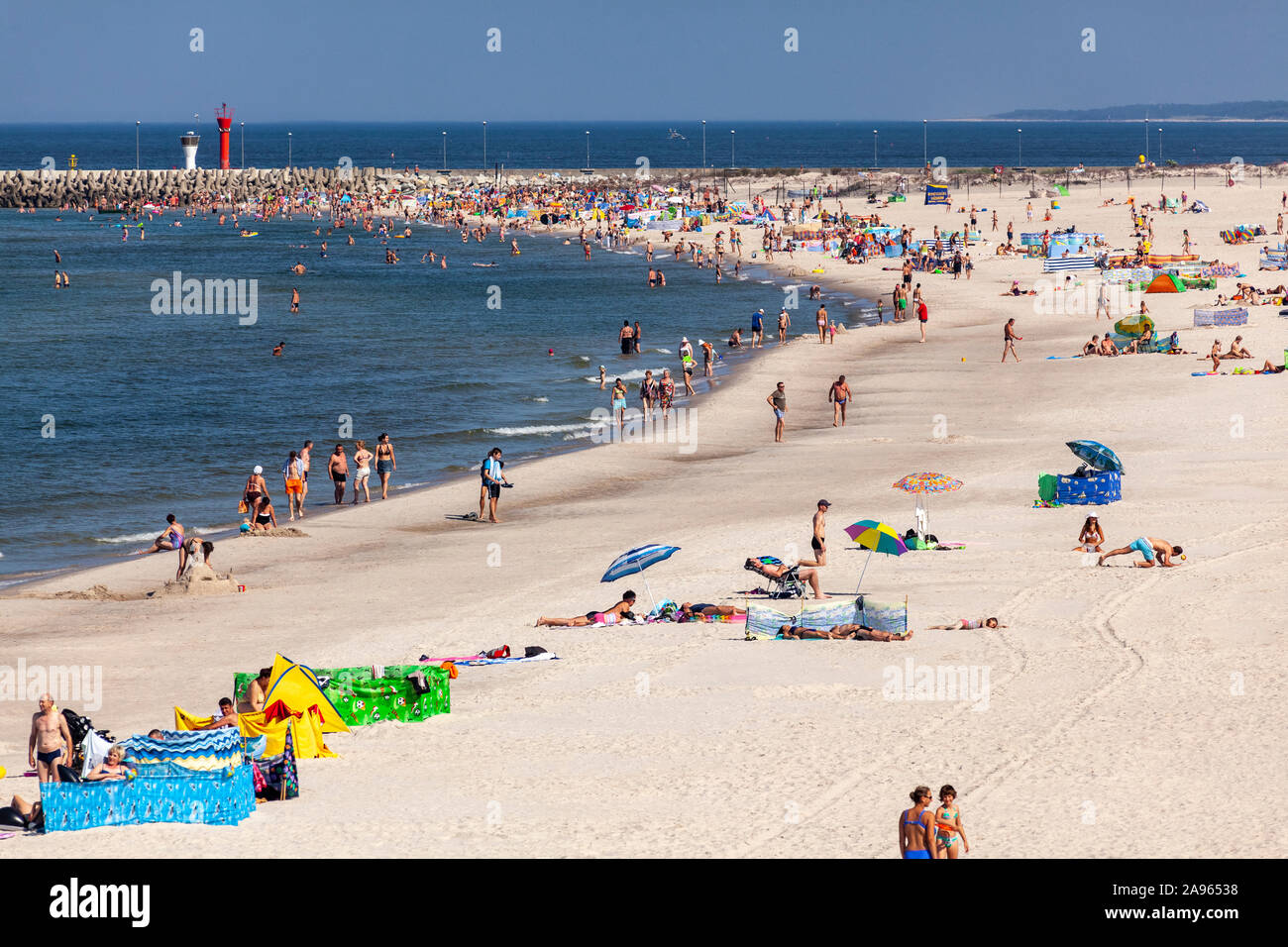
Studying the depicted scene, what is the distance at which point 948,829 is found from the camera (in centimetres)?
1021

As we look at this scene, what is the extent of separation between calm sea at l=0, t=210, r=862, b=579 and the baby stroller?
8.82 meters

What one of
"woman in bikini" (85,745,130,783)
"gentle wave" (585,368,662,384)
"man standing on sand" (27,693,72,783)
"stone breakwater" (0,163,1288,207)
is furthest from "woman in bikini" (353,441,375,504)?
"stone breakwater" (0,163,1288,207)

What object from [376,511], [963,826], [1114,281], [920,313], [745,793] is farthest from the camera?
[1114,281]

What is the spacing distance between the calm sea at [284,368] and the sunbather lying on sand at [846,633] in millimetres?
10448

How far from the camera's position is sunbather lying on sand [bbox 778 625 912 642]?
15945 millimetres

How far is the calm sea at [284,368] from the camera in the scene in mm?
27312

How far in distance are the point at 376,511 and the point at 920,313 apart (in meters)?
22.0

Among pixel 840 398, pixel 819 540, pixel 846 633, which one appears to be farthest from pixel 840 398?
pixel 846 633

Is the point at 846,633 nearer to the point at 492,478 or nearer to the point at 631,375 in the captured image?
the point at 492,478

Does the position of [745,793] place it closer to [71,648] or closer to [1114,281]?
[71,648]

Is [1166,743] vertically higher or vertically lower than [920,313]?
lower

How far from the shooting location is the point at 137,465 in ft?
95.2

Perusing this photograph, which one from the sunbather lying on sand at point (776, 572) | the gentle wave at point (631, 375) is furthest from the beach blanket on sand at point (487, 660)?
the gentle wave at point (631, 375)
